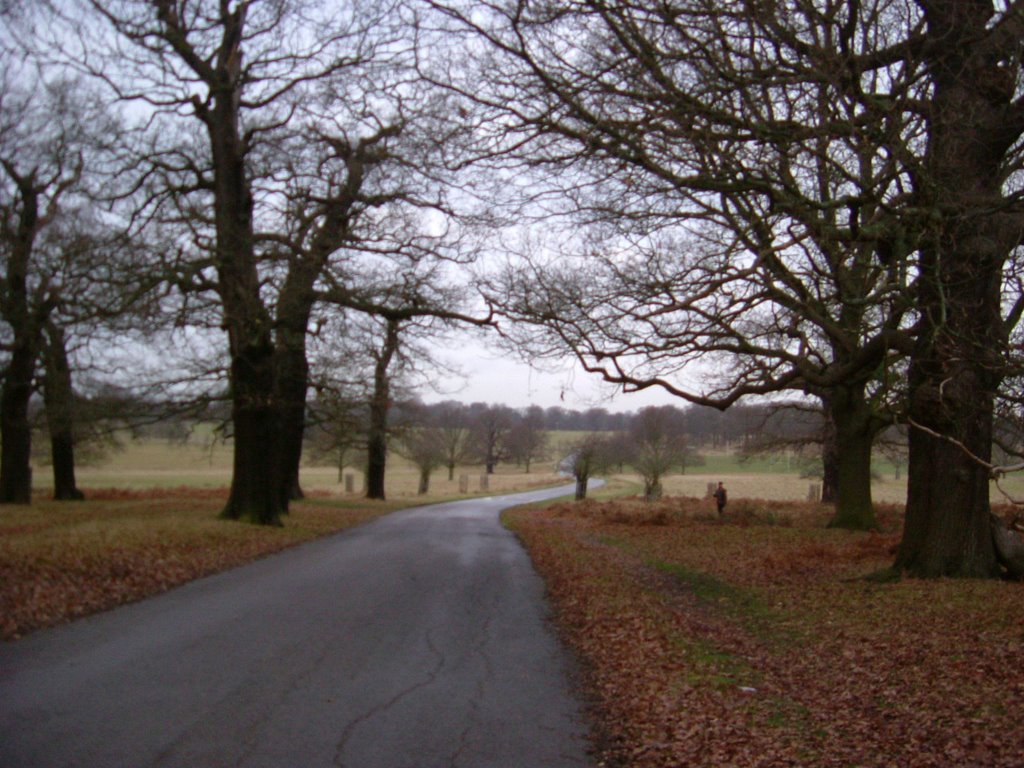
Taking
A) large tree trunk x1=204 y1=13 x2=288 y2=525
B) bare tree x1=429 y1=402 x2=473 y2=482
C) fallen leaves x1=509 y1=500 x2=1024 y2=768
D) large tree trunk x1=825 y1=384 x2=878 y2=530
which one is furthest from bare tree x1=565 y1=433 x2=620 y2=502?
fallen leaves x1=509 y1=500 x2=1024 y2=768

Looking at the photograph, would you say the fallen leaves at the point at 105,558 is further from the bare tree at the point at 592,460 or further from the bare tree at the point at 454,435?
the bare tree at the point at 454,435

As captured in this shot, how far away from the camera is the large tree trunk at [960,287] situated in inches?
394

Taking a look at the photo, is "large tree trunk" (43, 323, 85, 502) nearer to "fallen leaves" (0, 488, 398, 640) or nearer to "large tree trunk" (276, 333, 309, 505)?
"fallen leaves" (0, 488, 398, 640)

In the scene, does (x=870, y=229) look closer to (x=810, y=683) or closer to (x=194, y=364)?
(x=810, y=683)

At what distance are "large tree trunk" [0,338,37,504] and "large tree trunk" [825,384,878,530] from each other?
24132 millimetres

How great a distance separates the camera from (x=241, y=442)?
2184 centimetres

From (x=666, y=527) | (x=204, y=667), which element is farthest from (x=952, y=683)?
(x=666, y=527)

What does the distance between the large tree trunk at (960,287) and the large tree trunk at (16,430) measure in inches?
1042

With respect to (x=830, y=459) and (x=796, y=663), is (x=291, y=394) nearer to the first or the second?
(x=830, y=459)

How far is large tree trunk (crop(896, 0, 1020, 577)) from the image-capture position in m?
10.0

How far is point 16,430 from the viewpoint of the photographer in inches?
1176

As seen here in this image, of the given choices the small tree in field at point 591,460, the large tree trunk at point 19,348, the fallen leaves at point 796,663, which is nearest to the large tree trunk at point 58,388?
the large tree trunk at point 19,348

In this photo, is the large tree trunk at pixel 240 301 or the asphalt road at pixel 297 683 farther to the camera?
the large tree trunk at pixel 240 301

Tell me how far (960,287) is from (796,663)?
561cm
